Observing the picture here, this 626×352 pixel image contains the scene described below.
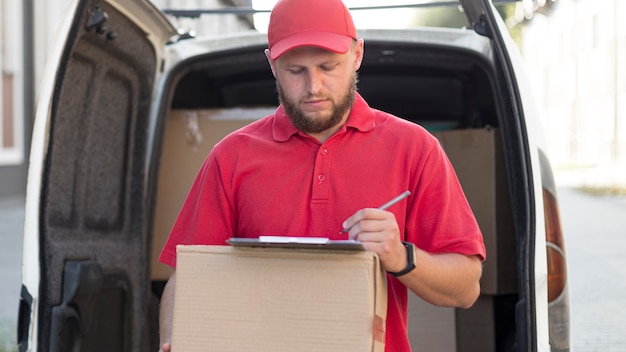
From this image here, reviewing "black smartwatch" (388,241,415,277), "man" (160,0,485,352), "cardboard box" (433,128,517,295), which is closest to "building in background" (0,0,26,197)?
"cardboard box" (433,128,517,295)

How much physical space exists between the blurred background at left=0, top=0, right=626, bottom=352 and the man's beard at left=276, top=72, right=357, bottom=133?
0.73 meters

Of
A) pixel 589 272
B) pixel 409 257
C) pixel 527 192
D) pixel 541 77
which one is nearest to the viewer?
pixel 409 257

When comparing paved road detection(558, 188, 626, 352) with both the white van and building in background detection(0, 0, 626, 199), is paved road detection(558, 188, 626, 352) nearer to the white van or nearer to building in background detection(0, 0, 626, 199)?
the white van

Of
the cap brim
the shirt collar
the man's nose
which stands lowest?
the shirt collar

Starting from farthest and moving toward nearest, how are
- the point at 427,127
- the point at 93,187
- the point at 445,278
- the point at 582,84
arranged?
the point at 582,84 < the point at 427,127 < the point at 93,187 < the point at 445,278

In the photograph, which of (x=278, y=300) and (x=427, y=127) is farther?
(x=427, y=127)

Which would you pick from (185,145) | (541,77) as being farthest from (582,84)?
(185,145)

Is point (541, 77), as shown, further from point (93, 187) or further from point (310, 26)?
point (310, 26)

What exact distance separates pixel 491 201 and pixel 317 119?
1.27 meters

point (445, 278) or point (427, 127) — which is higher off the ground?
point (427, 127)

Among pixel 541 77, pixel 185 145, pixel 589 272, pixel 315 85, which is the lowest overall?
pixel 589 272

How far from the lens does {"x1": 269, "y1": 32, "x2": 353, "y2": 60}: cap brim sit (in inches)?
80.8

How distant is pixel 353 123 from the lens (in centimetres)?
218

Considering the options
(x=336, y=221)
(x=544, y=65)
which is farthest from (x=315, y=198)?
(x=544, y=65)
